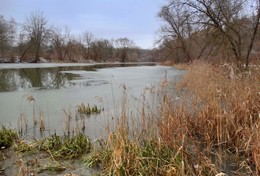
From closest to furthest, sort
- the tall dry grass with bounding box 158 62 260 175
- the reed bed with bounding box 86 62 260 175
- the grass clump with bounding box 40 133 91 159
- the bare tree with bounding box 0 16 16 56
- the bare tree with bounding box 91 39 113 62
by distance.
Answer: the reed bed with bounding box 86 62 260 175, the tall dry grass with bounding box 158 62 260 175, the grass clump with bounding box 40 133 91 159, the bare tree with bounding box 0 16 16 56, the bare tree with bounding box 91 39 113 62

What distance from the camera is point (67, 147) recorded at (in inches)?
157

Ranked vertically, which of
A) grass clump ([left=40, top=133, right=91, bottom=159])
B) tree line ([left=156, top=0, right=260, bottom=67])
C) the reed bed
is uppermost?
→ tree line ([left=156, top=0, right=260, bottom=67])

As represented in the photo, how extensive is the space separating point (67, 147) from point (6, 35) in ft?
134

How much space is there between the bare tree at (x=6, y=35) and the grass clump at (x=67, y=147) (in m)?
39.1

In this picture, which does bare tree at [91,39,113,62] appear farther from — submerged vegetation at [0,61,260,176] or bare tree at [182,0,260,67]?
submerged vegetation at [0,61,260,176]

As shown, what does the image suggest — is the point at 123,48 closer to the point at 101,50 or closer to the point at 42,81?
the point at 101,50

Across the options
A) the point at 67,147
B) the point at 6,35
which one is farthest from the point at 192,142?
the point at 6,35

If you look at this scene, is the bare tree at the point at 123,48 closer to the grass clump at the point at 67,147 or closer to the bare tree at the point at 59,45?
the bare tree at the point at 59,45

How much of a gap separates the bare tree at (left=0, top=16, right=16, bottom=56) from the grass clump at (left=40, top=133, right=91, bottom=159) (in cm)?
3911

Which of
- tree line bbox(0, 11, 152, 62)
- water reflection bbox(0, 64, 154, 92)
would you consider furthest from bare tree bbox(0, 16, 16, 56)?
water reflection bbox(0, 64, 154, 92)

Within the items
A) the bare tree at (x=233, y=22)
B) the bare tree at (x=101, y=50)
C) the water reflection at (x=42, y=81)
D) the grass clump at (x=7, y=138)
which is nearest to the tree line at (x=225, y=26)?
the bare tree at (x=233, y=22)

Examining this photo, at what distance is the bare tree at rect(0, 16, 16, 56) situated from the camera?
38.9 metres

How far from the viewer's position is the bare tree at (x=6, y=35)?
38938 millimetres

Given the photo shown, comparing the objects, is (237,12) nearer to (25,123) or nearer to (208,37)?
(208,37)
